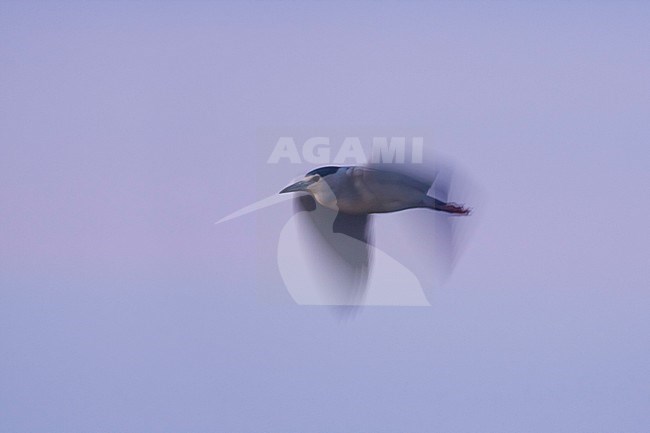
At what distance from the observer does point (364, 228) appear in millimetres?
2096

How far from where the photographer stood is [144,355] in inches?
84.0

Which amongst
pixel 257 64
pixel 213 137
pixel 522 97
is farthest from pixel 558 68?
pixel 213 137

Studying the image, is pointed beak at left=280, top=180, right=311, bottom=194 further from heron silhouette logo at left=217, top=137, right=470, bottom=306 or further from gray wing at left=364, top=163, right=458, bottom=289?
gray wing at left=364, top=163, right=458, bottom=289

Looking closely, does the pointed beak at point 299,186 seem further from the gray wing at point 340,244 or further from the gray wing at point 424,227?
the gray wing at point 424,227

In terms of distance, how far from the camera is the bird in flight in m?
2.07

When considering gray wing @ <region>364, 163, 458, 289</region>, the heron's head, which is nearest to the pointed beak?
the heron's head

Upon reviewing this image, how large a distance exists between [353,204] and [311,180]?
0.41 ft

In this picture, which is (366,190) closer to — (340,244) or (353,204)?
(353,204)

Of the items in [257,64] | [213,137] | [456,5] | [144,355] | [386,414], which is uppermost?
[456,5]

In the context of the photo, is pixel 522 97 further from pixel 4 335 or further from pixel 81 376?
pixel 4 335

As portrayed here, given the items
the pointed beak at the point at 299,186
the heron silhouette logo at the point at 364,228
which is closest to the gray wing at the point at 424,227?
the heron silhouette logo at the point at 364,228

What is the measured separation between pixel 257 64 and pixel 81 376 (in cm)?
95

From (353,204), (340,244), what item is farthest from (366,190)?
(340,244)

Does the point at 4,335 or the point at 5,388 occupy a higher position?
the point at 4,335
